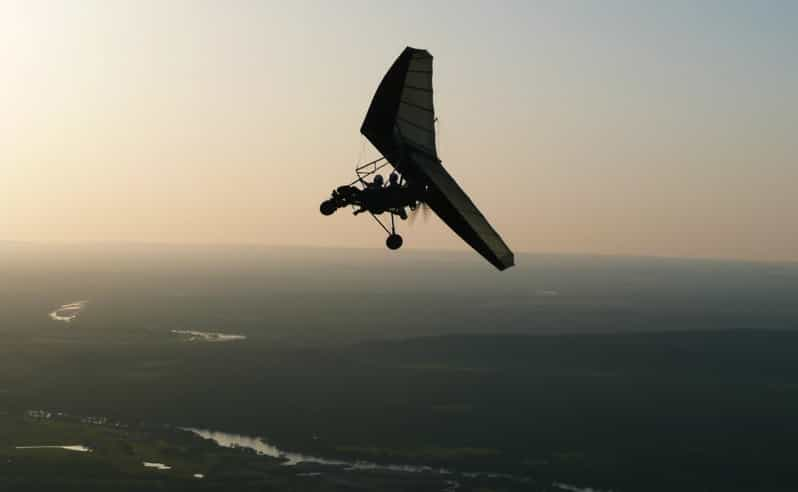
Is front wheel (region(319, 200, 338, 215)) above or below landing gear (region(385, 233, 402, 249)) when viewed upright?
above

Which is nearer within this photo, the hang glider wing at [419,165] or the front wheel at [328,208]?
the hang glider wing at [419,165]

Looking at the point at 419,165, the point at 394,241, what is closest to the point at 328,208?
the point at 394,241

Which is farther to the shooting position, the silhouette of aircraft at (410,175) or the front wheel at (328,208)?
the front wheel at (328,208)

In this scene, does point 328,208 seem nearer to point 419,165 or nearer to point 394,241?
point 394,241

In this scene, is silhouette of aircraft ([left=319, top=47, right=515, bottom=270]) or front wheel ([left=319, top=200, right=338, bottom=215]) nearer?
silhouette of aircraft ([left=319, top=47, right=515, bottom=270])

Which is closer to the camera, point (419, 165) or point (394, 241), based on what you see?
point (419, 165)

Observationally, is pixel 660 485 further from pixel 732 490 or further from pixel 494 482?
pixel 494 482

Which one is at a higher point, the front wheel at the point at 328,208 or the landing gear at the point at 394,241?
the front wheel at the point at 328,208
